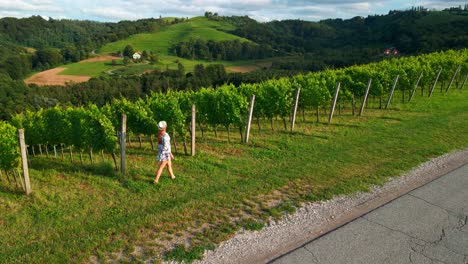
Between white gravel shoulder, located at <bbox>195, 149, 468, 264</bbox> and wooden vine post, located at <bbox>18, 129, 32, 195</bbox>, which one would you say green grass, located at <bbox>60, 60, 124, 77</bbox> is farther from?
white gravel shoulder, located at <bbox>195, 149, 468, 264</bbox>

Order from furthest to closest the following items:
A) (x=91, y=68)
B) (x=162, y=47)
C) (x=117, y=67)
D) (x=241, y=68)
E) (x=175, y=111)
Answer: (x=162, y=47) < (x=241, y=68) < (x=117, y=67) < (x=91, y=68) < (x=175, y=111)

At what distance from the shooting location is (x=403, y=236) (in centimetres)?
695

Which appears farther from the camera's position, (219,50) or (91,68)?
(219,50)

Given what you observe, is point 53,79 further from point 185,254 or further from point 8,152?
point 185,254

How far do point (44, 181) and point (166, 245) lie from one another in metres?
5.39

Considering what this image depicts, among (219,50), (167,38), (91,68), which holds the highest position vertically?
(167,38)

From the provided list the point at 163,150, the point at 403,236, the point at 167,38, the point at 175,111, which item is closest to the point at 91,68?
the point at 167,38

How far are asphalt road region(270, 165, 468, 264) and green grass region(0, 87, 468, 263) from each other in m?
1.31

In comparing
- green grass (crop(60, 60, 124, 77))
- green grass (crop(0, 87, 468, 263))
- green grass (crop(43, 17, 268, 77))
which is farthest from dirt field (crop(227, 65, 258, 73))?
green grass (crop(0, 87, 468, 263))

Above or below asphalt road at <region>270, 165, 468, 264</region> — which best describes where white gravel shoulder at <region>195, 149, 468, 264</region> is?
below

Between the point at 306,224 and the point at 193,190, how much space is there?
328cm

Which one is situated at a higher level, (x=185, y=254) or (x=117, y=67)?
(x=185, y=254)

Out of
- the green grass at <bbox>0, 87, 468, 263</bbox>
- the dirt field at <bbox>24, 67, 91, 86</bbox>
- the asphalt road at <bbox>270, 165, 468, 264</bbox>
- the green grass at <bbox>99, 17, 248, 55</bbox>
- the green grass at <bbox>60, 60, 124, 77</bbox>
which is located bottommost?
the dirt field at <bbox>24, 67, 91, 86</bbox>

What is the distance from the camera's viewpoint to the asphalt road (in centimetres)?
628
